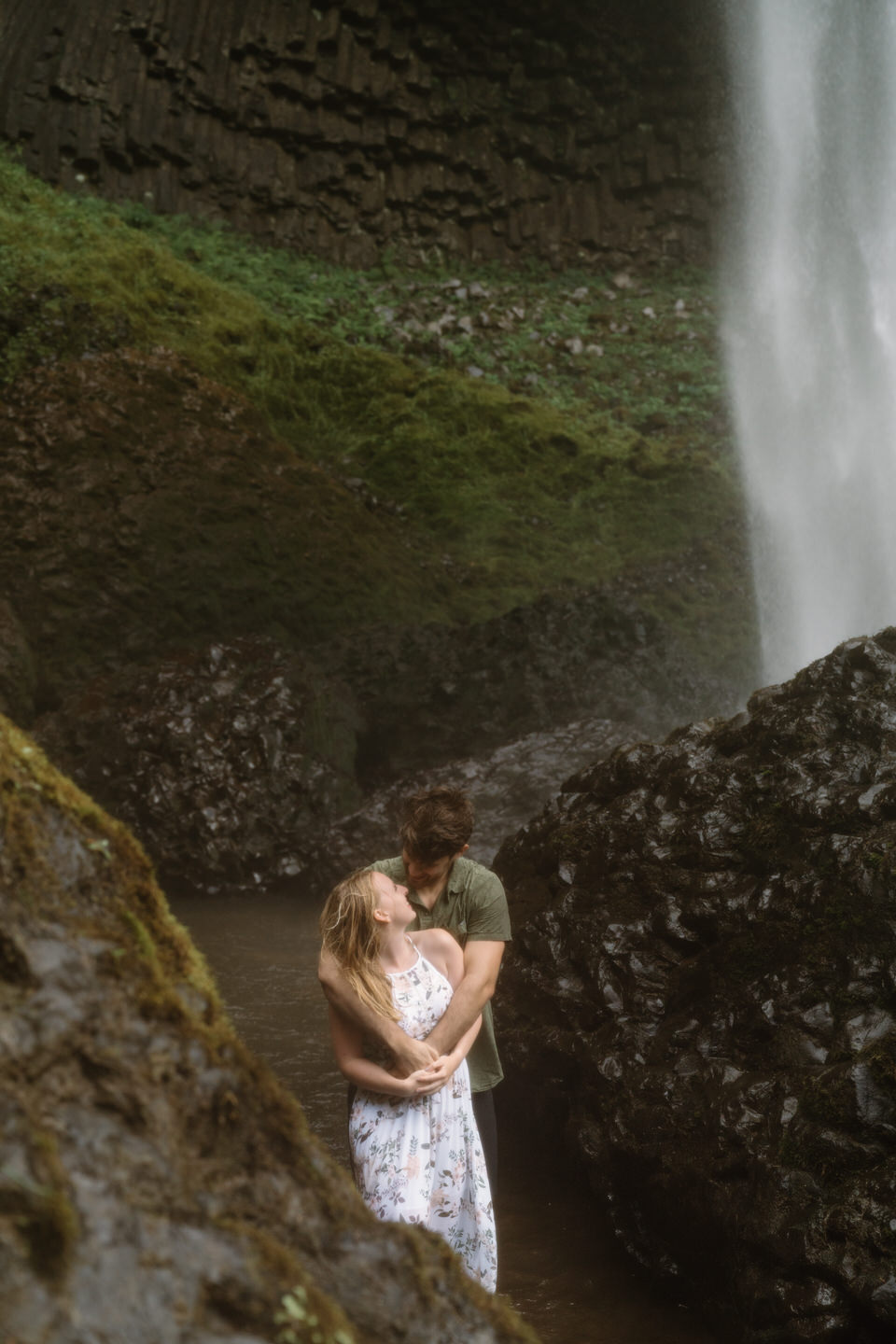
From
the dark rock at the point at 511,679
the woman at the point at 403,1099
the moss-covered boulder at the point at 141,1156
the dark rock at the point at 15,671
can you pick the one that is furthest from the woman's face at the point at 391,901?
the dark rock at the point at 15,671

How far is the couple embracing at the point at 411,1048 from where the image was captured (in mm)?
2303

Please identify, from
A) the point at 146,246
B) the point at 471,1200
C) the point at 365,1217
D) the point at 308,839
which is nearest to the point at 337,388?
the point at 146,246

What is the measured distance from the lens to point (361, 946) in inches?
91.4

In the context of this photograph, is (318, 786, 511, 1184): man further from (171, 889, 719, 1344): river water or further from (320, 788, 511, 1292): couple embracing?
(171, 889, 719, 1344): river water

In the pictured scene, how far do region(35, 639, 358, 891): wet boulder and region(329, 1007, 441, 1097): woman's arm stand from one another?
488cm

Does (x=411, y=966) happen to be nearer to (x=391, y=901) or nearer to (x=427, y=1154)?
(x=391, y=901)

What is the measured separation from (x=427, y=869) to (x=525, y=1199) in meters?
1.53

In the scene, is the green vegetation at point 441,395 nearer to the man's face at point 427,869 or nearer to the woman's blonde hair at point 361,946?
the man's face at point 427,869

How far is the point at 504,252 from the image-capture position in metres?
16.8

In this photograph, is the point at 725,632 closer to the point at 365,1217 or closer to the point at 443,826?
the point at 443,826

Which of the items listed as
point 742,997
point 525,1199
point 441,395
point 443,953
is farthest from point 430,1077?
point 441,395

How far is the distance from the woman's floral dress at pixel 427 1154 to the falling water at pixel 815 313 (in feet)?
26.6

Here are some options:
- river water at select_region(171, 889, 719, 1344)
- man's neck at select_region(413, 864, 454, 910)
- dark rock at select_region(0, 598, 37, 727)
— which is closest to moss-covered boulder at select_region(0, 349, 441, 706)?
dark rock at select_region(0, 598, 37, 727)

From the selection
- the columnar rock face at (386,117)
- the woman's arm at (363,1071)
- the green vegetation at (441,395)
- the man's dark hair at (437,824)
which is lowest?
the woman's arm at (363,1071)
